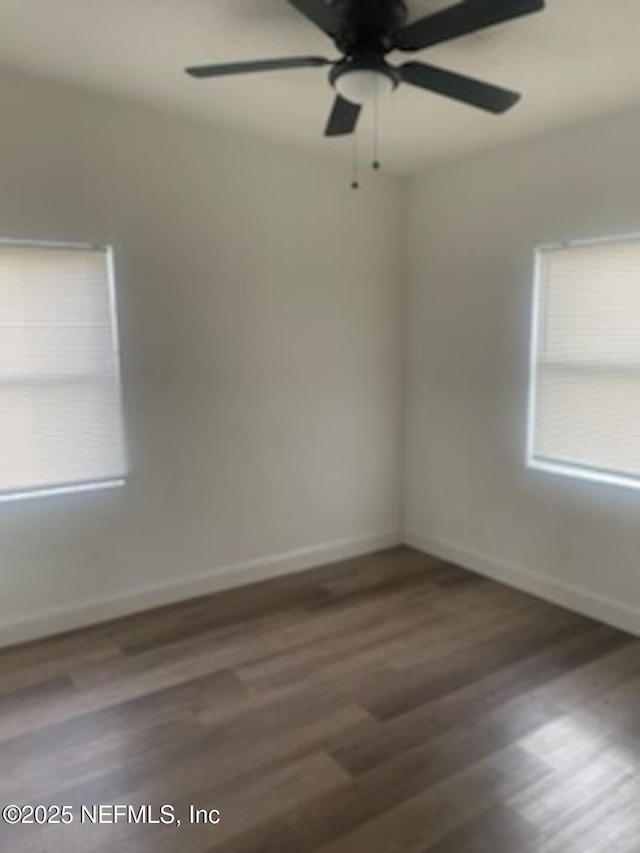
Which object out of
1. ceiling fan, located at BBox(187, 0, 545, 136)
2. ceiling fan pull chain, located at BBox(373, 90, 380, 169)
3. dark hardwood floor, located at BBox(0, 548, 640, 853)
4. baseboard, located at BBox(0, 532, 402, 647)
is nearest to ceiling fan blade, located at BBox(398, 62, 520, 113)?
ceiling fan, located at BBox(187, 0, 545, 136)

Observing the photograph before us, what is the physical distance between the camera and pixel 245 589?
12.0ft

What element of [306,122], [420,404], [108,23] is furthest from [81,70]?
[420,404]

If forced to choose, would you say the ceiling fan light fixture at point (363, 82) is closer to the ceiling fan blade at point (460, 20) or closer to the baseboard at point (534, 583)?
the ceiling fan blade at point (460, 20)

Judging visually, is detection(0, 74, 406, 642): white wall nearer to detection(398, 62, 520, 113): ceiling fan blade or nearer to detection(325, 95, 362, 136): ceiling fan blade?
detection(325, 95, 362, 136): ceiling fan blade

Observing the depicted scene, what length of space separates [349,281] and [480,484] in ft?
5.19

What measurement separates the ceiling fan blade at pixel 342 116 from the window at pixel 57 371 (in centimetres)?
132

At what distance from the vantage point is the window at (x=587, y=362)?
306 centimetres

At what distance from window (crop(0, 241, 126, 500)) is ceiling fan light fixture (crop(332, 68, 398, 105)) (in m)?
1.59

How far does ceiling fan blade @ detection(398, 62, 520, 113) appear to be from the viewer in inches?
77.4

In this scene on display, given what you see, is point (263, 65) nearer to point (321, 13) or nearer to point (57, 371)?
point (321, 13)

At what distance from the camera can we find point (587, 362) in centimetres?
324

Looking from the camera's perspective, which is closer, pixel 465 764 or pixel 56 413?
pixel 465 764

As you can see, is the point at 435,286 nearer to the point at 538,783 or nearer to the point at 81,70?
the point at 81,70

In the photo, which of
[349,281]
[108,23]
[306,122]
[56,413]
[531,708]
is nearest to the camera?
[108,23]
